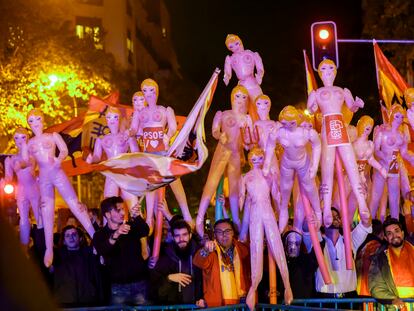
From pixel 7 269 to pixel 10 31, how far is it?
1821cm

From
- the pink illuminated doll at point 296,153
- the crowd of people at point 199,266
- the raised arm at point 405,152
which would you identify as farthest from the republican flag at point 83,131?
the raised arm at point 405,152

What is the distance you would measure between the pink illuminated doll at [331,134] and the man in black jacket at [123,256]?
7.25ft

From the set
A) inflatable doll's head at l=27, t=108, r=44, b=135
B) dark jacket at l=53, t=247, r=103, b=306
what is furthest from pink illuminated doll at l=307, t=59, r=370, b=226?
inflatable doll's head at l=27, t=108, r=44, b=135

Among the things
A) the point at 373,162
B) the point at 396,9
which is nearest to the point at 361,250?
the point at 373,162

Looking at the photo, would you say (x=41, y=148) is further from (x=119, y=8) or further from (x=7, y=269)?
(x=119, y=8)

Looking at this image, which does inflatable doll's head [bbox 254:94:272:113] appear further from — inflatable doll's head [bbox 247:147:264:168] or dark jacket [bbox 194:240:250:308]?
dark jacket [bbox 194:240:250:308]

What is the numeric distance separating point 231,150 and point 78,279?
8.37 feet

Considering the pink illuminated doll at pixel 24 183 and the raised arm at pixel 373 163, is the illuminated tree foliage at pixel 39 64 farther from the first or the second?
the raised arm at pixel 373 163

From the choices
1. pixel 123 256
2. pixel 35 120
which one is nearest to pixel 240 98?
pixel 35 120

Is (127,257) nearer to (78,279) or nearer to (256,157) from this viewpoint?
(78,279)

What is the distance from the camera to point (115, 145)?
8273 mm

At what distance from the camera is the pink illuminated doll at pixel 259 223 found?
23.5ft

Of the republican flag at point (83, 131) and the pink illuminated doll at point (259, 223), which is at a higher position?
the republican flag at point (83, 131)

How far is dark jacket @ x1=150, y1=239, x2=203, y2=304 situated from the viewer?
22.5 feet
